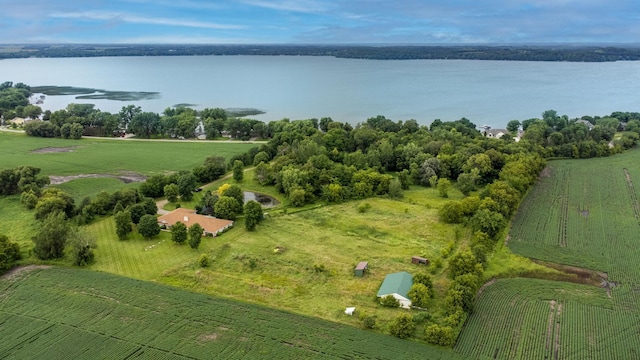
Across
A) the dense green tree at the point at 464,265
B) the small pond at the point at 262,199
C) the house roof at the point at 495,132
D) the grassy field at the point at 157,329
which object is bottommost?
the grassy field at the point at 157,329

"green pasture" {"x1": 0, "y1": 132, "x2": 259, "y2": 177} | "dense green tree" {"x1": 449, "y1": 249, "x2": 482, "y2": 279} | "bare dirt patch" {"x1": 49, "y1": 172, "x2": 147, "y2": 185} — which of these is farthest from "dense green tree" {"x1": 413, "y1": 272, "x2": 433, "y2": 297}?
"green pasture" {"x1": 0, "y1": 132, "x2": 259, "y2": 177}

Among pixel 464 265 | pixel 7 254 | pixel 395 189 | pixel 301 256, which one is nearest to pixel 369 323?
pixel 464 265

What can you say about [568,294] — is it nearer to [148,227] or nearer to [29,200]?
[148,227]

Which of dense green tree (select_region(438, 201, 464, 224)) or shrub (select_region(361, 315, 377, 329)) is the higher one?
dense green tree (select_region(438, 201, 464, 224))

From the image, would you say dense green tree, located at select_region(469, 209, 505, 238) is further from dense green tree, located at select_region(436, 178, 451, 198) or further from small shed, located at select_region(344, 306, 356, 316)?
small shed, located at select_region(344, 306, 356, 316)

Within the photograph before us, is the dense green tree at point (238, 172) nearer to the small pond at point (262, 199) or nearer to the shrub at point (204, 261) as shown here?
the small pond at point (262, 199)

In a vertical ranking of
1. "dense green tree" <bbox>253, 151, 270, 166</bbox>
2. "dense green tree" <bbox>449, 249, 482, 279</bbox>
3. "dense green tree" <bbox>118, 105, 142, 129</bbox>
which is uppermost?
"dense green tree" <bbox>118, 105, 142, 129</bbox>

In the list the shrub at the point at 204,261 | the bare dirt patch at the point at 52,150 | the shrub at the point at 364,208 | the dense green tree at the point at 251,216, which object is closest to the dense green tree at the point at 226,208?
the dense green tree at the point at 251,216
